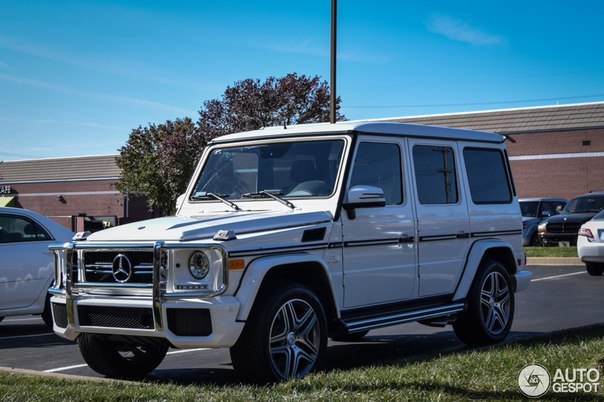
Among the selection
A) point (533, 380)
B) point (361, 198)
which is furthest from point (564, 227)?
point (533, 380)

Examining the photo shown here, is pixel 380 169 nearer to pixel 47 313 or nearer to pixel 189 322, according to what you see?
pixel 189 322

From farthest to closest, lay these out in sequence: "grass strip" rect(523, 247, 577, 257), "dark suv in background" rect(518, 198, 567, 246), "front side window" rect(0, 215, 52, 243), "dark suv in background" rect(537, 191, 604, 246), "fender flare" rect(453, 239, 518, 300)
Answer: "dark suv in background" rect(518, 198, 567, 246) → "dark suv in background" rect(537, 191, 604, 246) → "grass strip" rect(523, 247, 577, 257) → "front side window" rect(0, 215, 52, 243) → "fender flare" rect(453, 239, 518, 300)

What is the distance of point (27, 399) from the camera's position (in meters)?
6.02

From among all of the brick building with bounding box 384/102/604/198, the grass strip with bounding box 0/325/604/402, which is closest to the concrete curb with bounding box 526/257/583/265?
the grass strip with bounding box 0/325/604/402

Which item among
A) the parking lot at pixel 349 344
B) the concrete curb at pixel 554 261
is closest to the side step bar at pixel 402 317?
the parking lot at pixel 349 344

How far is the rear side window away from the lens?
31.3ft

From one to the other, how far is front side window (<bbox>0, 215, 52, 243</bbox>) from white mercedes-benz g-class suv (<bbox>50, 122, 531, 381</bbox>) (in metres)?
3.82

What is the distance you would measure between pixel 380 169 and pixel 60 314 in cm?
315

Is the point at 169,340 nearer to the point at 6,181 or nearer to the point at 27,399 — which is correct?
the point at 27,399

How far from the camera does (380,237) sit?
25.9ft

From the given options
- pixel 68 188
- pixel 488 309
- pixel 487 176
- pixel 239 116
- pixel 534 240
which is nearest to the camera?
pixel 488 309

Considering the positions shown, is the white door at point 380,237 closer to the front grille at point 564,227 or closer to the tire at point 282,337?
the tire at point 282,337

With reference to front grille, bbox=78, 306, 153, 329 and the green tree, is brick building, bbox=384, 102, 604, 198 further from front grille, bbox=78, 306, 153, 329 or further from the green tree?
front grille, bbox=78, 306, 153, 329

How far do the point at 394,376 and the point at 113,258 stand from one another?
2.39 meters
